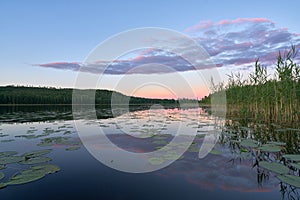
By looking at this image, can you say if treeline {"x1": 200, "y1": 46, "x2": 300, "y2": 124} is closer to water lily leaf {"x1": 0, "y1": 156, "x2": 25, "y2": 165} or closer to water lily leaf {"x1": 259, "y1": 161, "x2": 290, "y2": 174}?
water lily leaf {"x1": 259, "y1": 161, "x2": 290, "y2": 174}

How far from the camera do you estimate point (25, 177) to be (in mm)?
3180

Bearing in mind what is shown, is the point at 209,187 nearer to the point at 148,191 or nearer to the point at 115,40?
the point at 148,191

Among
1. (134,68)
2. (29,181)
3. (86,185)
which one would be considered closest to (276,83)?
(134,68)

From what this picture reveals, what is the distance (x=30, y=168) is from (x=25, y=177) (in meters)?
0.53

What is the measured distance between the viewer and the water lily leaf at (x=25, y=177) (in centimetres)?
304

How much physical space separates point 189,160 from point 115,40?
6.53 metres

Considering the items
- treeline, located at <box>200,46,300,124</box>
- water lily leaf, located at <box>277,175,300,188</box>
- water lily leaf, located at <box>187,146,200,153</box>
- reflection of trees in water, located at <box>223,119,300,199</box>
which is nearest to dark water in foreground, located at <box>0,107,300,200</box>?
reflection of trees in water, located at <box>223,119,300,199</box>

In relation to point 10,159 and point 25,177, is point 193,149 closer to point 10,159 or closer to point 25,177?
point 25,177

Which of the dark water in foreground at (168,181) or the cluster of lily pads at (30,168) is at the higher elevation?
the cluster of lily pads at (30,168)

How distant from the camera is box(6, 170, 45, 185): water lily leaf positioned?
120 inches

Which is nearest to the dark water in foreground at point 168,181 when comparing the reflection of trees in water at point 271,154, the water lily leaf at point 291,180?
the reflection of trees in water at point 271,154

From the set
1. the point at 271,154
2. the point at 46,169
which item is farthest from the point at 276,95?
the point at 46,169

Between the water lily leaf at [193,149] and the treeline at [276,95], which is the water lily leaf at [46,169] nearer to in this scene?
the water lily leaf at [193,149]

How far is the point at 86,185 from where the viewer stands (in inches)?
121
